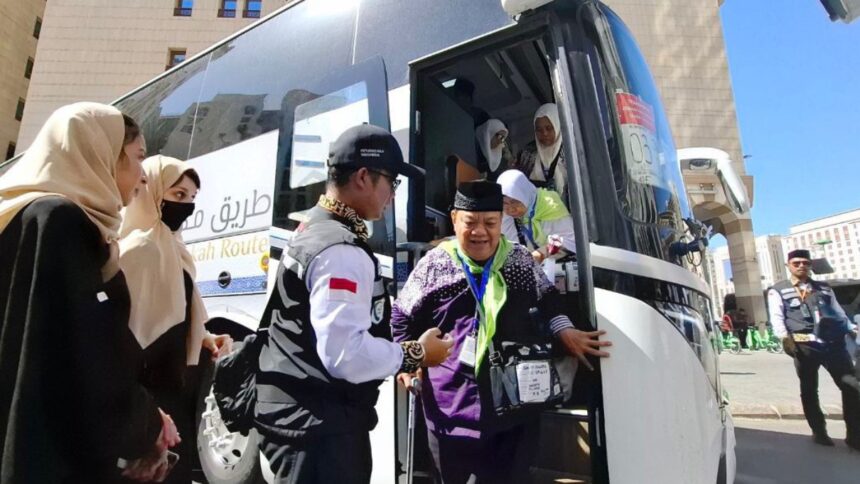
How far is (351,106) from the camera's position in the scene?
2832 mm

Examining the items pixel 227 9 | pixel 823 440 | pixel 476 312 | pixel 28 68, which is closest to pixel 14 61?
pixel 28 68

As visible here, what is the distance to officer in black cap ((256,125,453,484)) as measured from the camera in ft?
4.73

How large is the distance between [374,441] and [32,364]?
1679 mm

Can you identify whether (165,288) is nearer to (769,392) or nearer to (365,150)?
(365,150)

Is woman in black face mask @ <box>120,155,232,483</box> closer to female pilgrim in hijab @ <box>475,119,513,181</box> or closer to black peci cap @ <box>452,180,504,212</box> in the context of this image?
black peci cap @ <box>452,180,504,212</box>

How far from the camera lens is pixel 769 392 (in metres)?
7.94

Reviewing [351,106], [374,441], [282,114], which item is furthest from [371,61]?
[374,441]

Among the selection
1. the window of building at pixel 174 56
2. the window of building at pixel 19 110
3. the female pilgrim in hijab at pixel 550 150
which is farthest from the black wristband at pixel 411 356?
the window of building at pixel 19 110

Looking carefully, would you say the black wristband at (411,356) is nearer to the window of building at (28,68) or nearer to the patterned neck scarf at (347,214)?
the patterned neck scarf at (347,214)

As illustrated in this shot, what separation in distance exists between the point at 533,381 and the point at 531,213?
1.17 metres

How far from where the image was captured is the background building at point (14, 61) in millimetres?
30328

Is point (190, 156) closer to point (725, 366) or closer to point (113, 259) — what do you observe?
point (113, 259)

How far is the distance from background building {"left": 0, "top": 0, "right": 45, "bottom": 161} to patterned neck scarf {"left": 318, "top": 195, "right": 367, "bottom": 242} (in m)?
37.2

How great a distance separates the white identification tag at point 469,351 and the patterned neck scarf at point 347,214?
0.67 metres
